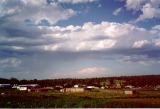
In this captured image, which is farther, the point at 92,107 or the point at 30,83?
the point at 30,83

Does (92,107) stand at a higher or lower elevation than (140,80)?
lower

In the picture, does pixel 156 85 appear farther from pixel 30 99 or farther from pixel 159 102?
pixel 30 99

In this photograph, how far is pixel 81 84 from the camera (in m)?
62.8

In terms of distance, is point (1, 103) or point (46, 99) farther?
point (46, 99)

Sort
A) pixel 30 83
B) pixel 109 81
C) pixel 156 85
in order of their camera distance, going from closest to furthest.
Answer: pixel 30 83 → pixel 156 85 → pixel 109 81

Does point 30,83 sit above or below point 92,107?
above

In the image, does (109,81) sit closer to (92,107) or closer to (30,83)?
(30,83)

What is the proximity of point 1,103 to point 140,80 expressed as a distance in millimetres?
27881

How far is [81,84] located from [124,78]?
8.18 metres

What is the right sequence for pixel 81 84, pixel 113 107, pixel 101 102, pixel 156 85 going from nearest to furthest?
pixel 113 107, pixel 101 102, pixel 156 85, pixel 81 84

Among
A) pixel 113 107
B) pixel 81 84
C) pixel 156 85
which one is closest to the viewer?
pixel 113 107

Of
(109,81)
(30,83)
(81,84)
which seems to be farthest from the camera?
(109,81)

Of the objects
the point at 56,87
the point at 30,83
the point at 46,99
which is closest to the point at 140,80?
the point at 56,87

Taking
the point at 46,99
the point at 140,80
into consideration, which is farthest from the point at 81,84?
the point at 46,99
